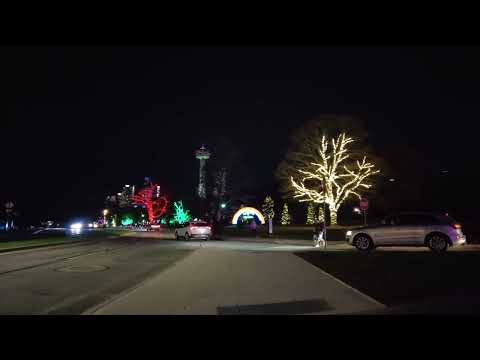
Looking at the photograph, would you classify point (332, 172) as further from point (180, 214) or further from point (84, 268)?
point (180, 214)

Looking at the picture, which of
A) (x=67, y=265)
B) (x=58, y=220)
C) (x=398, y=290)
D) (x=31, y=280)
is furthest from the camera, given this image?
(x=58, y=220)

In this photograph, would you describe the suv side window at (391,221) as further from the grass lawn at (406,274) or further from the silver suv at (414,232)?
the grass lawn at (406,274)

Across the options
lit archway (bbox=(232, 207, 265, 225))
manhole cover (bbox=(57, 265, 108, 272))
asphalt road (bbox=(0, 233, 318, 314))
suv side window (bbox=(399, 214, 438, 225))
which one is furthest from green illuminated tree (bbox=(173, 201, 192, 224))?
Answer: manhole cover (bbox=(57, 265, 108, 272))

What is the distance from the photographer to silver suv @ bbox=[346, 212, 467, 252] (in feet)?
67.1

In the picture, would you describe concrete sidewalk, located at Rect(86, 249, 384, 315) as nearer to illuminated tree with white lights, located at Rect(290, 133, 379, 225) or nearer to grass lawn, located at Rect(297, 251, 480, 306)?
grass lawn, located at Rect(297, 251, 480, 306)

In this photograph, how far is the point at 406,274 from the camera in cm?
1302

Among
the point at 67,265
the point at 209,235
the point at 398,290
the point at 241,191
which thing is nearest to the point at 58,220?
the point at 241,191

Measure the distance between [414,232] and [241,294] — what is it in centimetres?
1296

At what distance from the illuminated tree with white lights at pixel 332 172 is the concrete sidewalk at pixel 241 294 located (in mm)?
32703

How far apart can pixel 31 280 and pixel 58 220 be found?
463ft

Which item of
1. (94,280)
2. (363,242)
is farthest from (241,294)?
(363,242)

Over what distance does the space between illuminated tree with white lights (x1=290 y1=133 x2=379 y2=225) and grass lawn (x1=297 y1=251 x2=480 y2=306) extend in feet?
93.2
